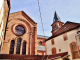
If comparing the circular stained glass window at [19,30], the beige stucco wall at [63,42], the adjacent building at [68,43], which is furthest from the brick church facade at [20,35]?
the beige stucco wall at [63,42]

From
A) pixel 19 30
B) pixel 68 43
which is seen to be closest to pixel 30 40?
pixel 19 30

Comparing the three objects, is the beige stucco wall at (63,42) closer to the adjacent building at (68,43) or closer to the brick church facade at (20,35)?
the adjacent building at (68,43)

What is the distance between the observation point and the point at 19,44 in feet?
52.0

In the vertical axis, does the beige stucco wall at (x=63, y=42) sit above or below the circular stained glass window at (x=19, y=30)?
below

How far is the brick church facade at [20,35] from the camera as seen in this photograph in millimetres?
14984

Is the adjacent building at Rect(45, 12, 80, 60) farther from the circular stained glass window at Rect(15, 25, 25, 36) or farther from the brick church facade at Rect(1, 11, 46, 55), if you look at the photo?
the circular stained glass window at Rect(15, 25, 25, 36)

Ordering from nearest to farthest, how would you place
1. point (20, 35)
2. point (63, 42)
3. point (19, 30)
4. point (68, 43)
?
1. point (68, 43)
2. point (63, 42)
3. point (20, 35)
4. point (19, 30)

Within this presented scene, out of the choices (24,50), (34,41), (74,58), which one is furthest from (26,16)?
(74,58)

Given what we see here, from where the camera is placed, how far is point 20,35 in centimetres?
1622

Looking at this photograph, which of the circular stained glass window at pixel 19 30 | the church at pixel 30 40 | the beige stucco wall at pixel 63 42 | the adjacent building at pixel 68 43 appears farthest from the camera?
the circular stained glass window at pixel 19 30

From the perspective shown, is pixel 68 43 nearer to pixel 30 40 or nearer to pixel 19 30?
pixel 30 40

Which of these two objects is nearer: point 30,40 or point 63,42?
point 63,42

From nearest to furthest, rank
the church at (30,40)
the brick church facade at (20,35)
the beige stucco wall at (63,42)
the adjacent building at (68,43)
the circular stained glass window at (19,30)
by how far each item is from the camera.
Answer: the adjacent building at (68,43) < the church at (30,40) < the beige stucco wall at (63,42) < the brick church facade at (20,35) < the circular stained glass window at (19,30)

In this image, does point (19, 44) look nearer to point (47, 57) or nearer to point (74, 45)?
point (47, 57)
